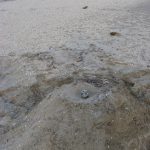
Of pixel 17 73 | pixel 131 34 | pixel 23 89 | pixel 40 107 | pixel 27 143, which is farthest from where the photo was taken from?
pixel 131 34

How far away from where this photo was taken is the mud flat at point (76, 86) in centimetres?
260

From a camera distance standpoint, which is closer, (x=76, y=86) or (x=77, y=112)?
(x=77, y=112)

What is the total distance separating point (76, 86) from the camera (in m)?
3.08

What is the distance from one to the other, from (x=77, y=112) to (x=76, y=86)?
0.40m

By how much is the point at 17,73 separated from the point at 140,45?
5.20ft

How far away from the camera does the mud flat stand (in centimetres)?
260

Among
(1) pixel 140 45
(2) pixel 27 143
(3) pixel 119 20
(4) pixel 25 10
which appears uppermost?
(2) pixel 27 143

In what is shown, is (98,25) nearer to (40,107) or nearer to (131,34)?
(131,34)

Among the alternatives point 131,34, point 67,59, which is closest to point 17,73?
point 67,59

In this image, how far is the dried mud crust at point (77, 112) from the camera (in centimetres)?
257

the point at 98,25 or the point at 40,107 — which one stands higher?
the point at 40,107

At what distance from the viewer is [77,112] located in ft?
8.97

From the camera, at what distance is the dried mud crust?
2.57 metres

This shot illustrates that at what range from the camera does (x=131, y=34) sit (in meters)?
4.54
